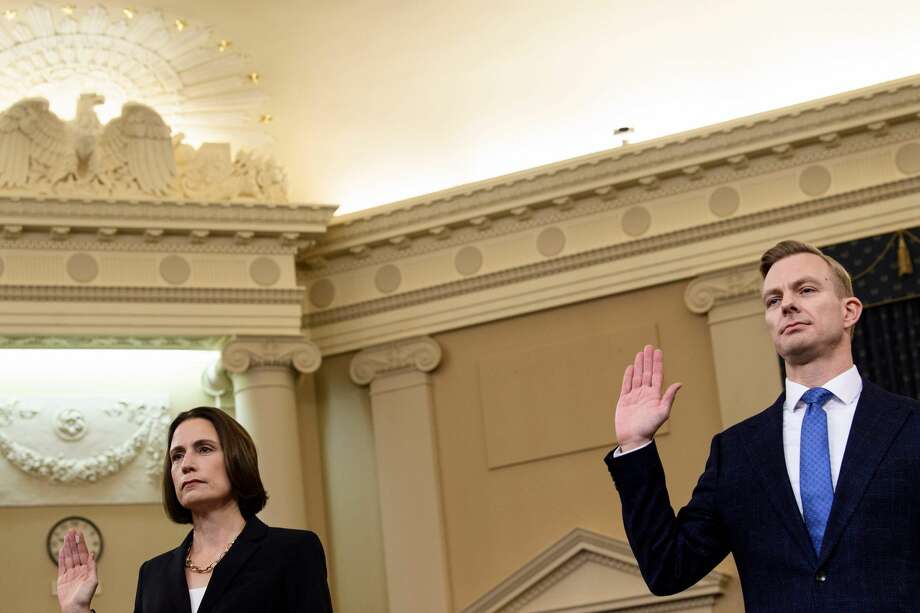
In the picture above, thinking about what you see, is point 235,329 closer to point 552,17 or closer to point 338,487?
point 338,487

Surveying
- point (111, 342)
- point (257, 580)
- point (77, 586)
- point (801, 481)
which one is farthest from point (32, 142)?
point (801, 481)

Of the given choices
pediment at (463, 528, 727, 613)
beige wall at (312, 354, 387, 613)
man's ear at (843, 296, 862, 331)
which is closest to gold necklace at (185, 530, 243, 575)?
man's ear at (843, 296, 862, 331)

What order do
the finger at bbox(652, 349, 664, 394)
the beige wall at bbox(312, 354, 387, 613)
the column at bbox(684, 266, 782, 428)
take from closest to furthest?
the finger at bbox(652, 349, 664, 394) → the column at bbox(684, 266, 782, 428) → the beige wall at bbox(312, 354, 387, 613)

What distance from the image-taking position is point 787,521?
352 cm

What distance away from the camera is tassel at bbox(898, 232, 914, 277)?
10258 millimetres

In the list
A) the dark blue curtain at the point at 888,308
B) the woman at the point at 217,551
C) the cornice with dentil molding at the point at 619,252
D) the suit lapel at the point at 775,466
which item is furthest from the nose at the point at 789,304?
the cornice with dentil molding at the point at 619,252

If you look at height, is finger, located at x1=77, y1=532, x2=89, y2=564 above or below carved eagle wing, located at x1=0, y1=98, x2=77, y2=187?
below

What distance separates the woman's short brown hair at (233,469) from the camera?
4.25 m

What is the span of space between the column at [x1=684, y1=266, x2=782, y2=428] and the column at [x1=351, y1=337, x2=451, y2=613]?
1979 millimetres

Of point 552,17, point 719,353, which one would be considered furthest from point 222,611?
point 552,17

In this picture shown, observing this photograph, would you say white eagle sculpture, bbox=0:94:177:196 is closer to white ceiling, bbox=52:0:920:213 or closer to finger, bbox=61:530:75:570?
white ceiling, bbox=52:0:920:213

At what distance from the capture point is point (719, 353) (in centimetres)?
1066

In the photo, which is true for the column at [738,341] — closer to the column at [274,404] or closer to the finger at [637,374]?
the column at [274,404]

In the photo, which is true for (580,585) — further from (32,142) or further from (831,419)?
(831,419)
